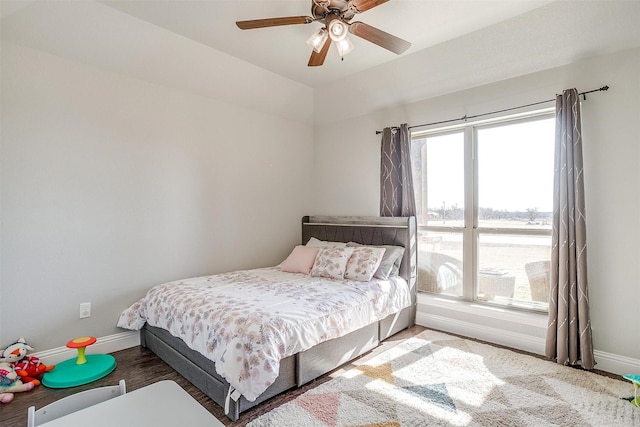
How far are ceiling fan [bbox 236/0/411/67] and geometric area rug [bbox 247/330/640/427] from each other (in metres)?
2.41

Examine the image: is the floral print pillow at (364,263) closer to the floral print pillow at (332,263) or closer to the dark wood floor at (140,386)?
the floral print pillow at (332,263)

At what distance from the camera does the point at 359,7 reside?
204cm

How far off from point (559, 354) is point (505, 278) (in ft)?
2.56

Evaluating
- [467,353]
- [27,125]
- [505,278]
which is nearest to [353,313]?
[467,353]

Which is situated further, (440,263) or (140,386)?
(440,263)

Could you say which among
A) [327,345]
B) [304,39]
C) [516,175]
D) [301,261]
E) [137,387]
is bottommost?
[137,387]

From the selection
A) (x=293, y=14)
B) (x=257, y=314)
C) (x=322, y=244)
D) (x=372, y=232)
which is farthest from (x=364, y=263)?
(x=293, y=14)

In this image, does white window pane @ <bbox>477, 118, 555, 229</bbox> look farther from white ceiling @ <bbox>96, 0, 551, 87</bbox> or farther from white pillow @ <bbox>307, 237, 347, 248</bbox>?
white pillow @ <bbox>307, 237, 347, 248</bbox>

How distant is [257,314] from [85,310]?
1.72 meters

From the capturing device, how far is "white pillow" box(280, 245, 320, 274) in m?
3.55

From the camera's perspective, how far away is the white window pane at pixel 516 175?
297 centimetres

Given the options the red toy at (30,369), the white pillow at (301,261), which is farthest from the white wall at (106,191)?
the white pillow at (301,261)

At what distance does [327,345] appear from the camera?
242cm

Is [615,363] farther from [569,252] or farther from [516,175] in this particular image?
[516,175]
